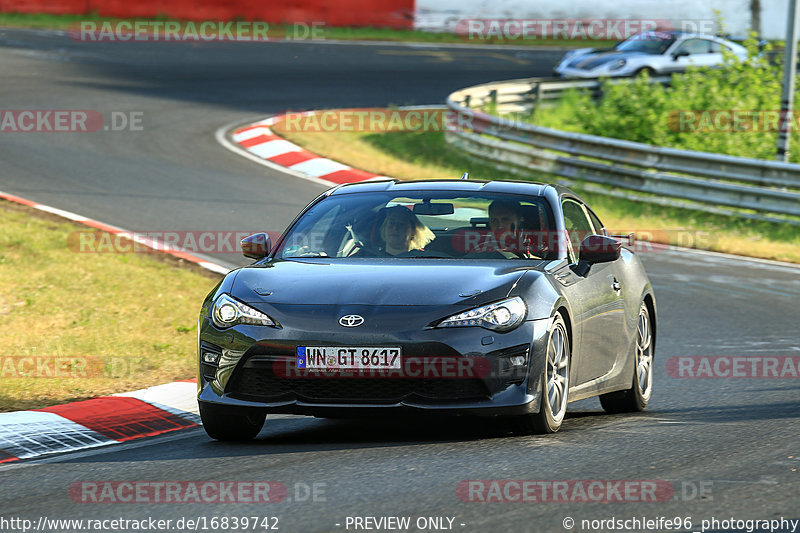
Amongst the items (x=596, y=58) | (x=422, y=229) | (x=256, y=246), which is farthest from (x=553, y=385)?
(x=596, y=58)

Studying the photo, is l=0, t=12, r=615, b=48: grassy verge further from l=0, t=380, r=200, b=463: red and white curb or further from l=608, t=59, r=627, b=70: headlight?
l=0, t=380, r=200, b=463: red and white curb

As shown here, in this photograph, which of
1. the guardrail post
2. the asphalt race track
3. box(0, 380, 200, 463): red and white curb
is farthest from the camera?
the guardrail post

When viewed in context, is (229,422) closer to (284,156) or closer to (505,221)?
(505,221)

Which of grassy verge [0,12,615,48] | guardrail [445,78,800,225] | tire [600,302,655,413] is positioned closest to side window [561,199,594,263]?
tire [600,302,655,413]

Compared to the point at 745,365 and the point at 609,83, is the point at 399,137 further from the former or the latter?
the point at 745,365

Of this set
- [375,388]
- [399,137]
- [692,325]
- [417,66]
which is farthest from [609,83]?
[375,388]

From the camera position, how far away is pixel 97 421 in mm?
7383

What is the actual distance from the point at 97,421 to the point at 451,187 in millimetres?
2518

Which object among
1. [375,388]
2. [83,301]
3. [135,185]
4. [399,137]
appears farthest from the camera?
[399,137]

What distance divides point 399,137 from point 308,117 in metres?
1.77

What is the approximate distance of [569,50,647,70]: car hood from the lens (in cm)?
2806

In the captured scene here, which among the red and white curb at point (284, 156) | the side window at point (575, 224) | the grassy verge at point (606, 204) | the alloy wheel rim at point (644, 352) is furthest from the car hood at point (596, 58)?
the side window at point (575, 224)

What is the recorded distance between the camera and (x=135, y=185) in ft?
55.8

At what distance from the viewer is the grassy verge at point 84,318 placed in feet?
28.4
